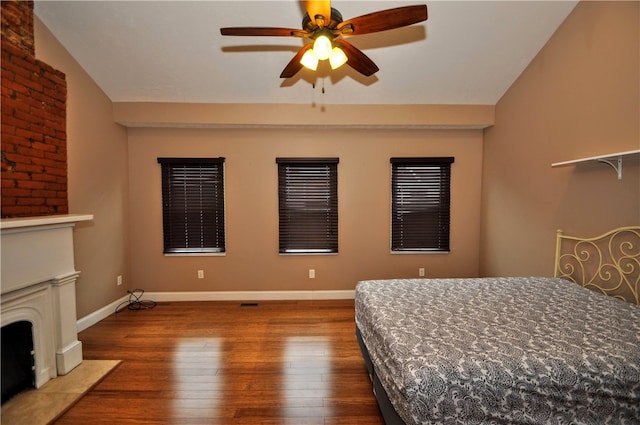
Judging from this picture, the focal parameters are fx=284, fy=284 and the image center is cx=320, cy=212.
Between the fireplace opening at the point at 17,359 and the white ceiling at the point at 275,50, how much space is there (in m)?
2.71

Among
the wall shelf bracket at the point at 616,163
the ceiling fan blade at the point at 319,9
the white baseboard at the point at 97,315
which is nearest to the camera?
the ceiling fan blade at the point at 319,9

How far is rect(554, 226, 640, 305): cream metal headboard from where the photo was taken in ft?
7.30

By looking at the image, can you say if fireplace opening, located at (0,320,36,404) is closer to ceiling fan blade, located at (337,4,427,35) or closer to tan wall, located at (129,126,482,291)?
tan wall, located at (129,126,482,291)

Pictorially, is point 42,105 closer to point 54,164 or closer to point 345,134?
point 54,164

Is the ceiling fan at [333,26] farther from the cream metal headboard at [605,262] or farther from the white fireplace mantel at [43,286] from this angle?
the cream metal headboard at [605,262]

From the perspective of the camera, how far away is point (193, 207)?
4.04 metres

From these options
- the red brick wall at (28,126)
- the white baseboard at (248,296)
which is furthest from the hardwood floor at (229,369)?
the red brick wall at (28,126)

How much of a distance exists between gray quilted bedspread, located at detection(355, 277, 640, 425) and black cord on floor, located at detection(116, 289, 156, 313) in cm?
336

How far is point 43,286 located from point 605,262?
4650 mm

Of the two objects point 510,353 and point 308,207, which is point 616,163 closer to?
point 510,353

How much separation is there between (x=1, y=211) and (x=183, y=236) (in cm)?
198

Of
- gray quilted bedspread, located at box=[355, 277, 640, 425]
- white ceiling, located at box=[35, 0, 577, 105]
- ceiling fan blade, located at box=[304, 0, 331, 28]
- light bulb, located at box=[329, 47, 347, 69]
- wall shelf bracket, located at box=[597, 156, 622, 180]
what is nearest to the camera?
gray quilted bedspread, located at box=[355, 277, 640, 425]

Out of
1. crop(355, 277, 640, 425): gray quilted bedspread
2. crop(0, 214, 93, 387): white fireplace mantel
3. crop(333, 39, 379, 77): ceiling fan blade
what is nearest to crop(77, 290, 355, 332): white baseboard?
crop(0, 214, 93, 387): white fireplace mantel

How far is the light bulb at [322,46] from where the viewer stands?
1768 millimetres
